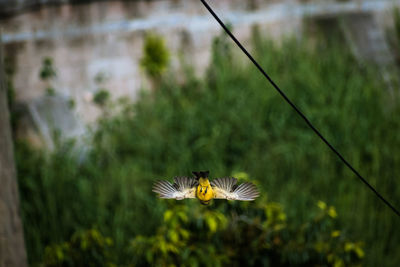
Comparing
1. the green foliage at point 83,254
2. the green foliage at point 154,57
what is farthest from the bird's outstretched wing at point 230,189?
the green foliage at point 154,57

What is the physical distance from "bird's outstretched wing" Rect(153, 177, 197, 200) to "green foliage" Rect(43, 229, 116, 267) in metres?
2.23

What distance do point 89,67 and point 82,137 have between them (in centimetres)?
68

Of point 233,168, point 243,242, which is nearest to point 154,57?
point 233,168

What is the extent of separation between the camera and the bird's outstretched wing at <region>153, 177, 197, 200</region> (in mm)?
1179

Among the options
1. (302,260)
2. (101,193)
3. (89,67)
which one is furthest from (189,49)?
(302,260)

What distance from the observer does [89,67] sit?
5129 mm

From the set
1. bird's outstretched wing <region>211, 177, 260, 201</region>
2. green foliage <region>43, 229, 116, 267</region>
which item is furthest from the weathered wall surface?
bird's outstretched wing <region>211, 177, 260, 201</region>

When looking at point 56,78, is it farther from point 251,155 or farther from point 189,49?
point 251,155

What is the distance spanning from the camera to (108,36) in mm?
5188

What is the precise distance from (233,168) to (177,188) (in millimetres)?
3144

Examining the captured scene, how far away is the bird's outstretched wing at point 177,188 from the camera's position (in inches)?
46.4

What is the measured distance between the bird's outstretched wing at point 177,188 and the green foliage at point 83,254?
7.32 feet

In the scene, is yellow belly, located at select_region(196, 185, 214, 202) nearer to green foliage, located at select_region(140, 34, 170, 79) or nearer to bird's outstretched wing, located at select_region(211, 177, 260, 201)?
bird's outstretched wing, located at select_region(211, 177, 260, 201)

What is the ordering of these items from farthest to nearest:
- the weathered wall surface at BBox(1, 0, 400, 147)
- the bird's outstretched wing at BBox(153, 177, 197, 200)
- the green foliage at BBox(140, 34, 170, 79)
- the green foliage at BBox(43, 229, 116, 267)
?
the green foliage at BBox(140, 34, 170, 79), the weathered wall surface at BBox(1, 0, 400, 147), the green foliage at BBox(43, 229, 116, 267), the bird's outstretched wing at BBox(153, 177, 197, 200)
